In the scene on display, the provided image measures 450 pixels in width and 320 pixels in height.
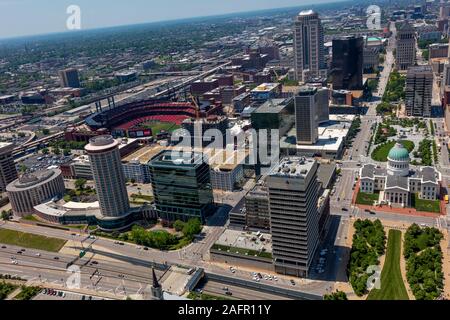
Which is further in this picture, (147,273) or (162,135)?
(162,135)

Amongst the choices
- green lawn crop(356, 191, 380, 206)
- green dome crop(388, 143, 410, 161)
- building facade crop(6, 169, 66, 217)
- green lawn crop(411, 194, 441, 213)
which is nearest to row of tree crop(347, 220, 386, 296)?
green lawn crop(356, 191, 380, 206)

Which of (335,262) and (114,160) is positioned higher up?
(114,160)

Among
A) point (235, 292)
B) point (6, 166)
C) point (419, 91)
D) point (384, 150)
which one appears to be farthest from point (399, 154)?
point (6, 166)

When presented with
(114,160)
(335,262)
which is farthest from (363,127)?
(114,160)

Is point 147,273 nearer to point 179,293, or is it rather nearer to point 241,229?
point 179,293

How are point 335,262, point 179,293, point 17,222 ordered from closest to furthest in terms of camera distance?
point 179,293 < point 335,262 < point 17,222

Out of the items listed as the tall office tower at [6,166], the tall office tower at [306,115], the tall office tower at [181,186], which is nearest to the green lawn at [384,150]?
the tall office tower at [306,115]

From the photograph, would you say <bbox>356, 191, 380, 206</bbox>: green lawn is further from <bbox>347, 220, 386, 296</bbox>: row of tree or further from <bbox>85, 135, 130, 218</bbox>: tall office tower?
<bbox>85, 135, 130, 218</bbox>: tall office tower

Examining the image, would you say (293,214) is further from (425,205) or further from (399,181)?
(425,205)
